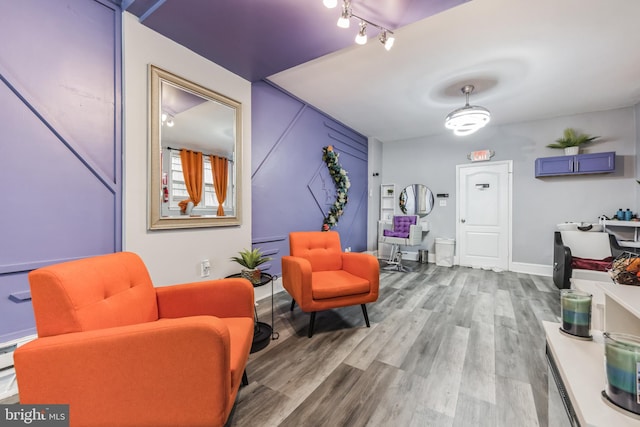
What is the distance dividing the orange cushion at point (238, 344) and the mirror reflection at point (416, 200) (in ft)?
15.0

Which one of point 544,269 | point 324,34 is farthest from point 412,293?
point 324,34

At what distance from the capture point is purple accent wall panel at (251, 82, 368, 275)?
294cm

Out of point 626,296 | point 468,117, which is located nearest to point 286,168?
point 468,117

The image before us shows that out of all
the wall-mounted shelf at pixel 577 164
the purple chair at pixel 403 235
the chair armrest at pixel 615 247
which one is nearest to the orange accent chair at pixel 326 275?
the purple chair at pixel 403 235

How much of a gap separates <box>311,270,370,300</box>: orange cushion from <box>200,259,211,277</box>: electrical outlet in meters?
1.00

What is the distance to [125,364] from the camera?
86 centimetres

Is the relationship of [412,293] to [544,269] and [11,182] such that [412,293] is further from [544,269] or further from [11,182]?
[11,182]

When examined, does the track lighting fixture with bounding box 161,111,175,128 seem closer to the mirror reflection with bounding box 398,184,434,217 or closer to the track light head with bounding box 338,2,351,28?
the track light head with bounding box 338,2,351,28

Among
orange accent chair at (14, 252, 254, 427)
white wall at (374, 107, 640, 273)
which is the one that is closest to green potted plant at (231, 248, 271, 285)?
orange accent chair at (14, 252, 254, 427)

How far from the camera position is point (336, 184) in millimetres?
4293

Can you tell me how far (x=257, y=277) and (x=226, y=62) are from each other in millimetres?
2060

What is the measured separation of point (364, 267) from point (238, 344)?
1.40 metres

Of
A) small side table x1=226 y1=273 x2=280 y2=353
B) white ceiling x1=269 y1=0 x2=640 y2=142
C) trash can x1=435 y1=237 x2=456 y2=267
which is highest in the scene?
white ceiling x1=269 y1=0 x2=640 y2=142

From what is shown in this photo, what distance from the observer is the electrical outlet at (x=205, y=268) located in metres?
2.28
